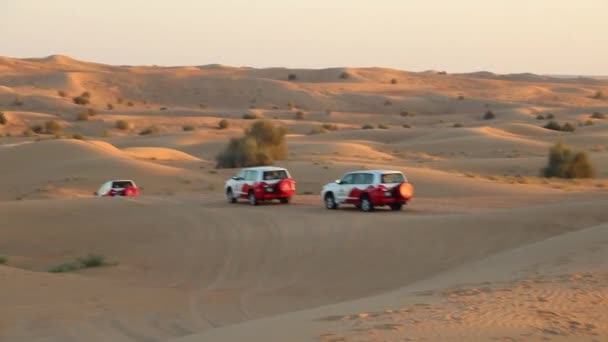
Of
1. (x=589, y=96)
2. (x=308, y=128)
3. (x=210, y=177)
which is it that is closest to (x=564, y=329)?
(x=210, y=177)

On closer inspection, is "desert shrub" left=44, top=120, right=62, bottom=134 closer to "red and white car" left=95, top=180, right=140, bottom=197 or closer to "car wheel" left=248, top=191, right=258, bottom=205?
"red and white car" left=95, top=180, right=140, bottom=197

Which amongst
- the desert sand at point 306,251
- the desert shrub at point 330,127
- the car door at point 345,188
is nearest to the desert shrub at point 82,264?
the desert sand at point 306,251

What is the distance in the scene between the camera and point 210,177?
2026 inches

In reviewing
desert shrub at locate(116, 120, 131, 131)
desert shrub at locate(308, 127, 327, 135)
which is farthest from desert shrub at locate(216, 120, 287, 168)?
desert shrub at locate(116, 120, 131, 131)

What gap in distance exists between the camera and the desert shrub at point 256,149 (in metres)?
58.4

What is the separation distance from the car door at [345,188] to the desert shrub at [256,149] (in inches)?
972

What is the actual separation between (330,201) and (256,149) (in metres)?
25.2

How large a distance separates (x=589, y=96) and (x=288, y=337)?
462 ft

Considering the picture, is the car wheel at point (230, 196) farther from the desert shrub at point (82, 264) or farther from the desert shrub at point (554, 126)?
the desert shrub at point (554, 126)

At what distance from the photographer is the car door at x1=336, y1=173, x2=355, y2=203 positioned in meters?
33.1

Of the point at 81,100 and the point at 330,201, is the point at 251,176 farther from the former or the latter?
the point at 81,100

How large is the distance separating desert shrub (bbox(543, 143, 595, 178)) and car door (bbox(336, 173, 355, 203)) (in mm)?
23822

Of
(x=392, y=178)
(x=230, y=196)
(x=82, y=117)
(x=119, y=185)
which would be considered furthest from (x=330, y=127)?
(x=392, y=178)

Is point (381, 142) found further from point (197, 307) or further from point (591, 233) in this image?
point (197, 307)
